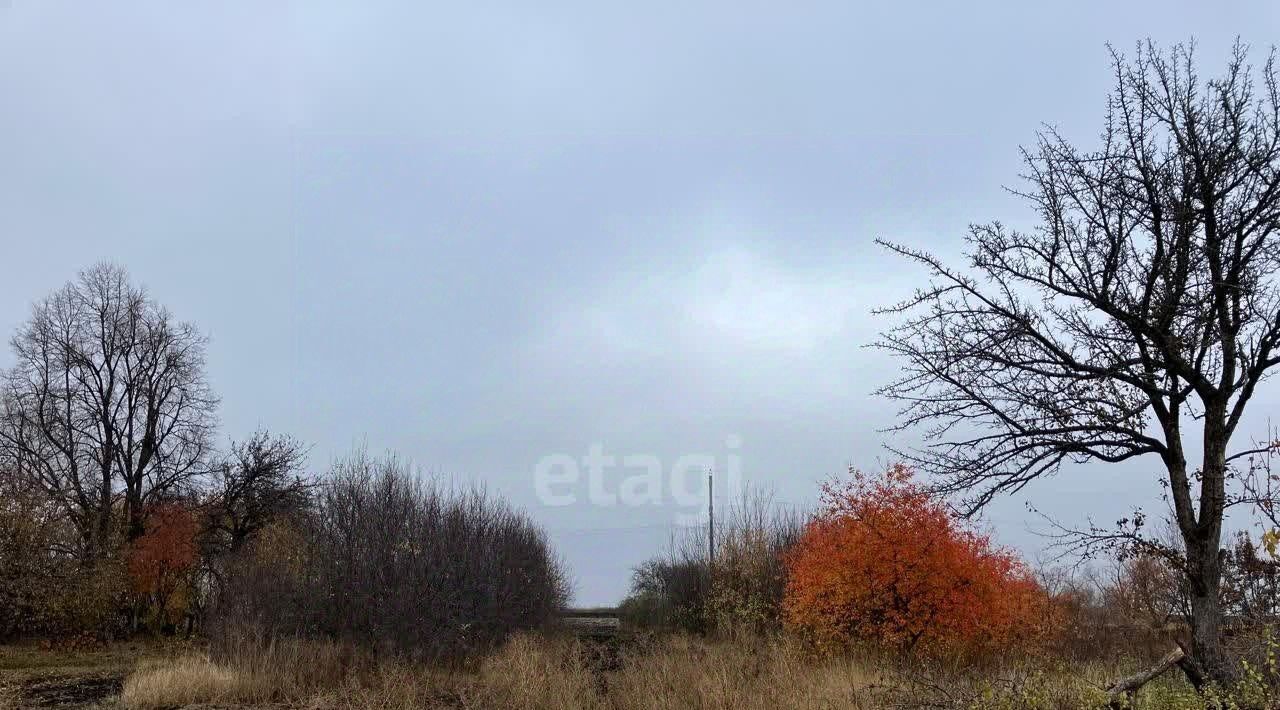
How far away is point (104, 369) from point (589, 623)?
2692 centimetres

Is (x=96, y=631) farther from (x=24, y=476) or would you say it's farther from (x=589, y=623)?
(x=589, y=623)

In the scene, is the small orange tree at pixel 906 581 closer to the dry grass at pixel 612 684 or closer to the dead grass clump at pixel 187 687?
the dry grass at pixel 612 684

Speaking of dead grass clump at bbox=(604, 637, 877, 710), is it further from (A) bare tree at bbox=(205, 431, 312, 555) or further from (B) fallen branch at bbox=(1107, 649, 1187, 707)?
(A) bare tree at bbox=(205, 431, 312, 555)

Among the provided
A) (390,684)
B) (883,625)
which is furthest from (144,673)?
(883,625)

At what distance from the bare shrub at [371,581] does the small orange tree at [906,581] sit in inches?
333

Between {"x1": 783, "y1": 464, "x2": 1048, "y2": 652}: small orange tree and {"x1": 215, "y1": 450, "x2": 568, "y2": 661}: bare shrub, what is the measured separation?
27.7 feet

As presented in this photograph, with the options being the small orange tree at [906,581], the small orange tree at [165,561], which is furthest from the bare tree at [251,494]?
the small orange tree at [906,581]

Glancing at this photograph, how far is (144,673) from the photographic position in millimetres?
18453

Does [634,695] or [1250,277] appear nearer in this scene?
[1250,277]

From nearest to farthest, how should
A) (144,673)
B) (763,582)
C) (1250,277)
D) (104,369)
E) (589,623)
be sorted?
(1250,277)
(144,673)
(763,582)
(104,369)
(589,623)

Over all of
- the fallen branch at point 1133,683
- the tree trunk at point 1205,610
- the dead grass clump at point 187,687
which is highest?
the tree trunk at point 1205,610

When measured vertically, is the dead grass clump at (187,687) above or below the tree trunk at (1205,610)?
below

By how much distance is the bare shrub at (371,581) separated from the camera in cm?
2027

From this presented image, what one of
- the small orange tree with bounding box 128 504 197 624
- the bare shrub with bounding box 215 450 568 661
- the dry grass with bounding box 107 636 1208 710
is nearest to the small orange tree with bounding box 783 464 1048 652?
the dry grass with bounding box 107 636 1208 710
